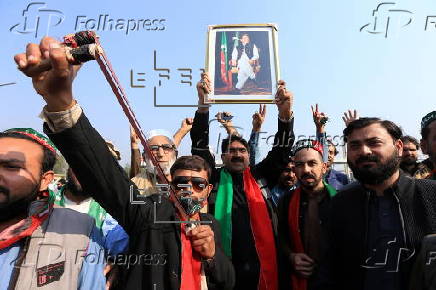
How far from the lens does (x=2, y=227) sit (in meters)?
1.72

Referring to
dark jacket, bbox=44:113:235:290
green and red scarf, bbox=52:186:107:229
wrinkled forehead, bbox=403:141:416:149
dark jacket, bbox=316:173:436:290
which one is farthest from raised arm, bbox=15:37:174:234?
wrinkled forehead, bbox=403:141:416:149

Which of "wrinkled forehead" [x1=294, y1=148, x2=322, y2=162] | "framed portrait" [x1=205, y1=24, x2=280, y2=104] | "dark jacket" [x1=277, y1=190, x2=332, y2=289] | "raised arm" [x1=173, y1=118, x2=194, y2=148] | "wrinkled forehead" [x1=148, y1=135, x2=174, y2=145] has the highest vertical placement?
"framed portrait" [x1=205, y1=24, x2=280, y2=104]

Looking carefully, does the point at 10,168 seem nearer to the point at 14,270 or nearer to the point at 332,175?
the point at 14,270

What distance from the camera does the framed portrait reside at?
10.1ft

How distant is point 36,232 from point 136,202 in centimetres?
49

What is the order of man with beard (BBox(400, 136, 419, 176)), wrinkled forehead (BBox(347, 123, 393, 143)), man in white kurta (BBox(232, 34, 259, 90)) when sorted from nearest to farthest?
1. wrinkled forehead (BBox(347, 123, 393, 143))
2. man in white kurta (BBox(232, 34, 259, 90))
3. man with beard (BBox(400, 136, 419, 176))

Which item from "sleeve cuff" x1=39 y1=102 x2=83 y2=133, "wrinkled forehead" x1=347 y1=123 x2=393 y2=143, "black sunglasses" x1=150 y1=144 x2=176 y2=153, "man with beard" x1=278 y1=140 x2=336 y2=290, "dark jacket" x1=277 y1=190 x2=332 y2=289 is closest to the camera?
"sleeve cuff" x1=39 y1=102 x2=83 y2=133

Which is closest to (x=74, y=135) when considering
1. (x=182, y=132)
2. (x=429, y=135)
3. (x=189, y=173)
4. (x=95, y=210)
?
(x=189, y=173)

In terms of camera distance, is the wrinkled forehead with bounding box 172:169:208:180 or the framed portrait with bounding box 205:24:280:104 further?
the framed portrait with bounding box 205:24:280:104

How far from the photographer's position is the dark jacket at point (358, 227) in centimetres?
213

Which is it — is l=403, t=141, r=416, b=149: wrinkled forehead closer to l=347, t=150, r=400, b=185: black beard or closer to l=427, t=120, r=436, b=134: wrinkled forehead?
l=427, t=120, r=436, b=134: wrinkled forehead

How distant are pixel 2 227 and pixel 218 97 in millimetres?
1917

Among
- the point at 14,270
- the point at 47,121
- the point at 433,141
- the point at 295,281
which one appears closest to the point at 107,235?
the point at 14,270

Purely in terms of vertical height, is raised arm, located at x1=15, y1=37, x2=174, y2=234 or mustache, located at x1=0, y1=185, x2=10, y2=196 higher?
raised arm, located at x1=15, y1=37, x2=174, y2=234
